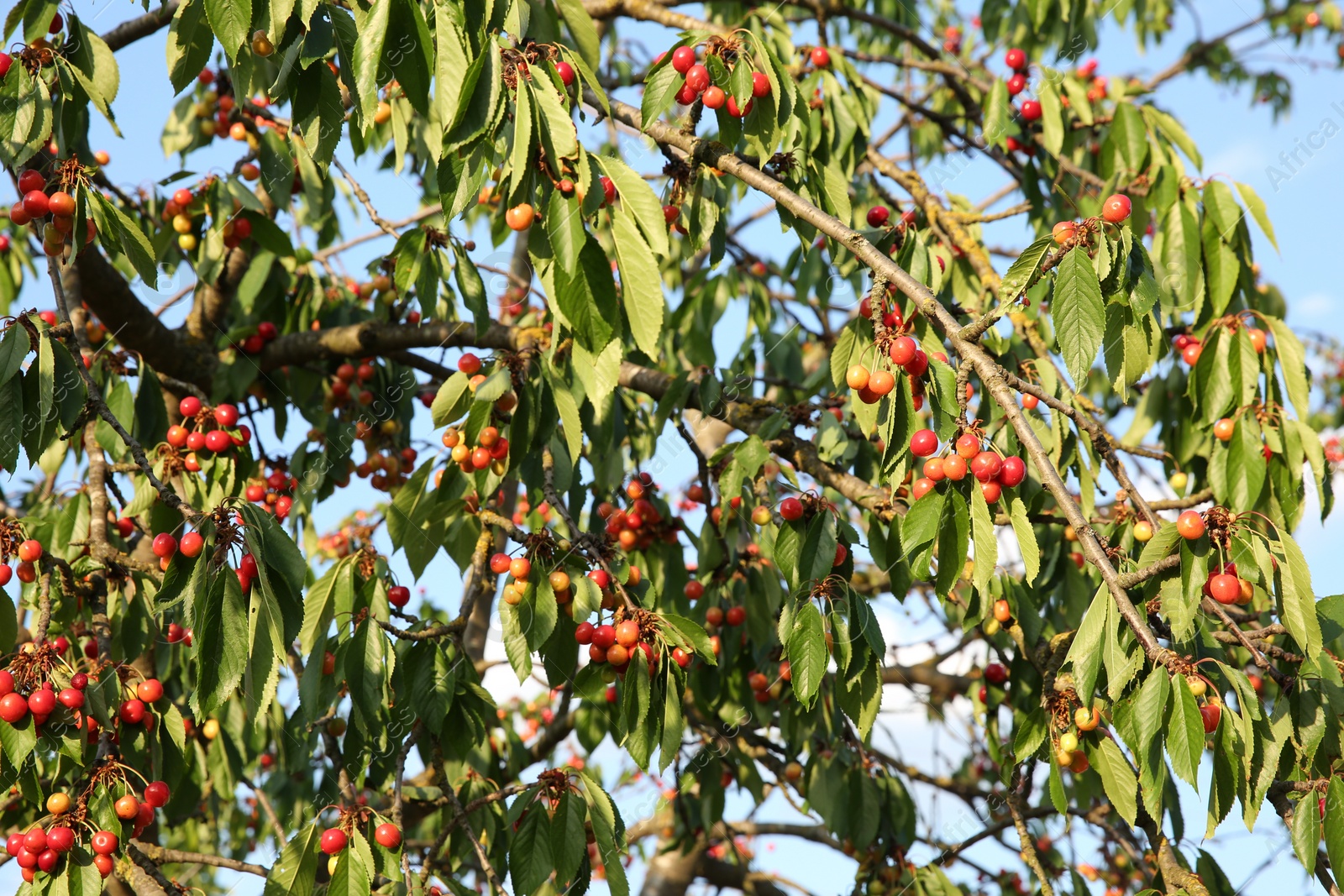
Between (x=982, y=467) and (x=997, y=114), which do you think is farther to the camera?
(x=997, y=114)

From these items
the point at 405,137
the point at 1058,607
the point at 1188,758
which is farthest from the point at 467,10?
the point at 1058,607

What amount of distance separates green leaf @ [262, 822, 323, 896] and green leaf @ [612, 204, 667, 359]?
3.86ft

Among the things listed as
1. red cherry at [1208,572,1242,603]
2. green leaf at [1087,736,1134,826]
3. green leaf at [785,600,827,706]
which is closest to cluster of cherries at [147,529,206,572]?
green leaf at [785,600,827,706]

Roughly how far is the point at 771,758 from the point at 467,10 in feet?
8.05

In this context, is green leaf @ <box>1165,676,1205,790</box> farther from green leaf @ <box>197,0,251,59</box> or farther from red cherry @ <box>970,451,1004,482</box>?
green leaf @ <box>197,0,251,59</box>

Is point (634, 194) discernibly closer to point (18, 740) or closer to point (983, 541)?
point (983, 541)

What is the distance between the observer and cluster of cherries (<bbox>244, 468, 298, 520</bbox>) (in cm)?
312

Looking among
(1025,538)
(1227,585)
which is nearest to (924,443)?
(1025,538)

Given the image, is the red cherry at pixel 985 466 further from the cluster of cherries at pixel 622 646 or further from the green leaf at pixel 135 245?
the green leaf at pixel 135 245

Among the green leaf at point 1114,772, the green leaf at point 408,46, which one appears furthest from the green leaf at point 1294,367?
the green leaf at point 408,46

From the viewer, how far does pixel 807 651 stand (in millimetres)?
1893

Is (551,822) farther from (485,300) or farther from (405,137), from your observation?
(405,137)

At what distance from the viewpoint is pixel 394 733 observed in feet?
8.16

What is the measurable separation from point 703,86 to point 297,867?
1.65 metres
